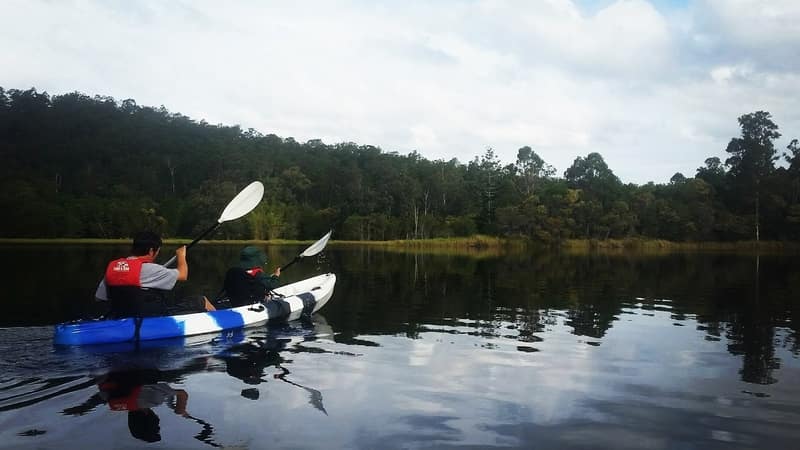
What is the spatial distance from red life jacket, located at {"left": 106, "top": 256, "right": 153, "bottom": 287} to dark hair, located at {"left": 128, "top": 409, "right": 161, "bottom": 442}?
2.79 meters

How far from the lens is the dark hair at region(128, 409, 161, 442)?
485cm

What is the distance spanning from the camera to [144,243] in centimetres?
802

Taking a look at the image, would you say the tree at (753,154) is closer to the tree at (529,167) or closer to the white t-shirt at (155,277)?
the tree at (529,167)

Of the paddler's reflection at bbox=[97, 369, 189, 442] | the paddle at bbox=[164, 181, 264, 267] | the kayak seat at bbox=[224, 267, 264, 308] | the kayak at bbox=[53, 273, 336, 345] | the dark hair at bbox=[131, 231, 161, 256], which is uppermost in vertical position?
the paddle at bbox=[164, 181, 264, 267]

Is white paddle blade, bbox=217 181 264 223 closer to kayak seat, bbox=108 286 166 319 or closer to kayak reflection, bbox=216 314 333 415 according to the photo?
kayak reflection, bbox=216 314 333 415

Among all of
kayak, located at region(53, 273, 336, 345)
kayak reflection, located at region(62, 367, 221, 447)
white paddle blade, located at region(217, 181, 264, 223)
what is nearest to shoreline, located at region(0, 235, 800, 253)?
white paddle blade, located at region(217, 181, 264, 223)

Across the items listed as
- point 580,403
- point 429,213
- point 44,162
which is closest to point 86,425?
point 580,403

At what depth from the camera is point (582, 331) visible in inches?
425

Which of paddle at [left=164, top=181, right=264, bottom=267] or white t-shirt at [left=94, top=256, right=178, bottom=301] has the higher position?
paddle at [left=164, top=181, right=264, bottom=267]

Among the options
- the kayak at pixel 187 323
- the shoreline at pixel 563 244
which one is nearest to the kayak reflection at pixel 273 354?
the kayak at pixel 187 323

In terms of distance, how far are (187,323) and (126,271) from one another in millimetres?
1527

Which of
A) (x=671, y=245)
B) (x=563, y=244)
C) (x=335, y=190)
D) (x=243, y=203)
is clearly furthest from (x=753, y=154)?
(x=243, y=203)

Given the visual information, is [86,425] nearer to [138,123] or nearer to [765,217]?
[765,217]

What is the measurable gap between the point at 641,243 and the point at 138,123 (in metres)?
76.2
